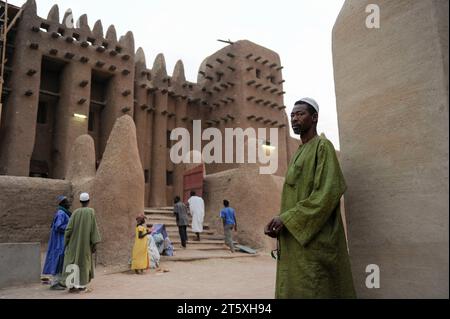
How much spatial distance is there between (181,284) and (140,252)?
Answer: 1.67 metres

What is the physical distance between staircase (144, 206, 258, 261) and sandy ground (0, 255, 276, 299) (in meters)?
0.62

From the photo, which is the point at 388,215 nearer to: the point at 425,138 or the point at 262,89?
the point at 425,138

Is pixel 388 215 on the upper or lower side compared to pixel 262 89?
lower

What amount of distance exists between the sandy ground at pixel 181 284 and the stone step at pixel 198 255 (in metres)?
0.28

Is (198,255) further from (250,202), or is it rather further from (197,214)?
(250,202)

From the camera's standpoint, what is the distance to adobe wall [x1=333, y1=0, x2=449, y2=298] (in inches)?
77.3

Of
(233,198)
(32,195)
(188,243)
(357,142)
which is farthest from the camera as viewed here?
(233,198)

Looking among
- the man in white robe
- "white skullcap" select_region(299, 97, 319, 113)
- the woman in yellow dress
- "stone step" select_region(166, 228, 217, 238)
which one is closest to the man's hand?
"white skullcap" select_region(299, 97, 319, 113)

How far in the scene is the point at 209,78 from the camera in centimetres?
2359

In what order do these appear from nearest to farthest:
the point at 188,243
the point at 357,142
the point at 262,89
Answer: the point at 357,142
the point at 188,243
the point at 262,89

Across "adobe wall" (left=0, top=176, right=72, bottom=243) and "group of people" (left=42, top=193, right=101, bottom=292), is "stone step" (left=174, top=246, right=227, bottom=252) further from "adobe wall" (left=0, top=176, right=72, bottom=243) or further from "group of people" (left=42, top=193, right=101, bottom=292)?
"group of people" (left=42, top=193, right=101, bottom=292)

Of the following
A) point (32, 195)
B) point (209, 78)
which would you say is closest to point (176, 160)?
point (209, 78)

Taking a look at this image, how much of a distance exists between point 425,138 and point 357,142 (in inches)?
21.6

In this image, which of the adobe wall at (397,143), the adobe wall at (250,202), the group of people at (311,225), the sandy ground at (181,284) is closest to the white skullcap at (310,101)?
the group of people at (311,225)
